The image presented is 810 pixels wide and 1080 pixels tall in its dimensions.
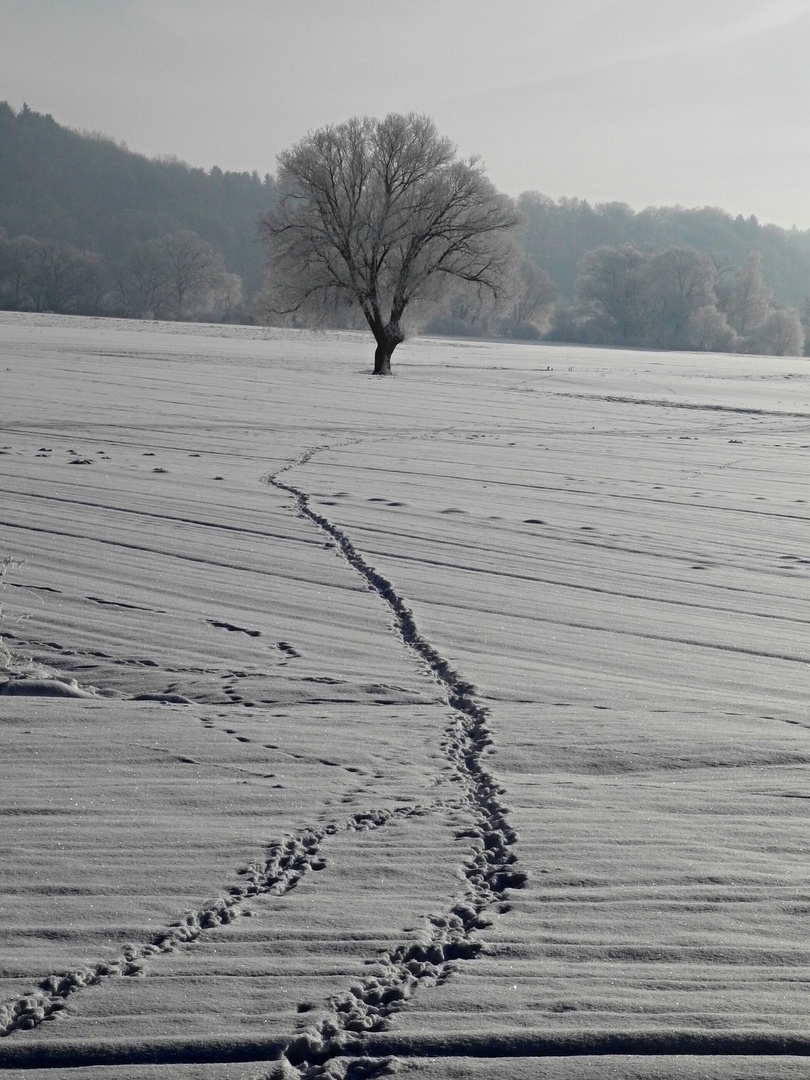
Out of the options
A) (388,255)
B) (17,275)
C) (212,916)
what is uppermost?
(17,275)

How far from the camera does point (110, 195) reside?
13000 centimetres

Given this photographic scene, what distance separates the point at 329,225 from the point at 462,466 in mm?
21046

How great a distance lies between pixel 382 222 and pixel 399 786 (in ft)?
93.9

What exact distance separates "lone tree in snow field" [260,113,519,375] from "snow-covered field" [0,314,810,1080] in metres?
22.6

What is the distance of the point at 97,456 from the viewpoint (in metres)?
10.5

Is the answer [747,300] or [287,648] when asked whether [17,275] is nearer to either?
[747,300]

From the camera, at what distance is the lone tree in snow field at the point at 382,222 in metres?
30.5

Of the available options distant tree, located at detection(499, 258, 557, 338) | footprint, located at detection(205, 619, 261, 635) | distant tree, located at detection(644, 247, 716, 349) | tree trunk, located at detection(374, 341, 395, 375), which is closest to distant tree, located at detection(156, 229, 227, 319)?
distant tree, located at detection(499, 258, 557, 338)

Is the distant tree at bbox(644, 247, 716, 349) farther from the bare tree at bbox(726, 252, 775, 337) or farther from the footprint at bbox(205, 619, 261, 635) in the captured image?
the footprint at bbox(205, 619, 261, 635)

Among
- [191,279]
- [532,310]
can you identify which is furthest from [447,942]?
[191,279]

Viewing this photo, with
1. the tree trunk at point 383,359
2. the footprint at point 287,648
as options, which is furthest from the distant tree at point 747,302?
the footprint at point 287,648

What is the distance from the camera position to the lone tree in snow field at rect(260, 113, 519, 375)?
30.5m

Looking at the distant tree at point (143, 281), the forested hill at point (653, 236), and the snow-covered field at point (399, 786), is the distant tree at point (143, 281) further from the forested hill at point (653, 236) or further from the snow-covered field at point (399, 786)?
the snow-covered field at point (399, 786)

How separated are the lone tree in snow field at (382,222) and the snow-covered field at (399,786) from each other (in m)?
22.6
